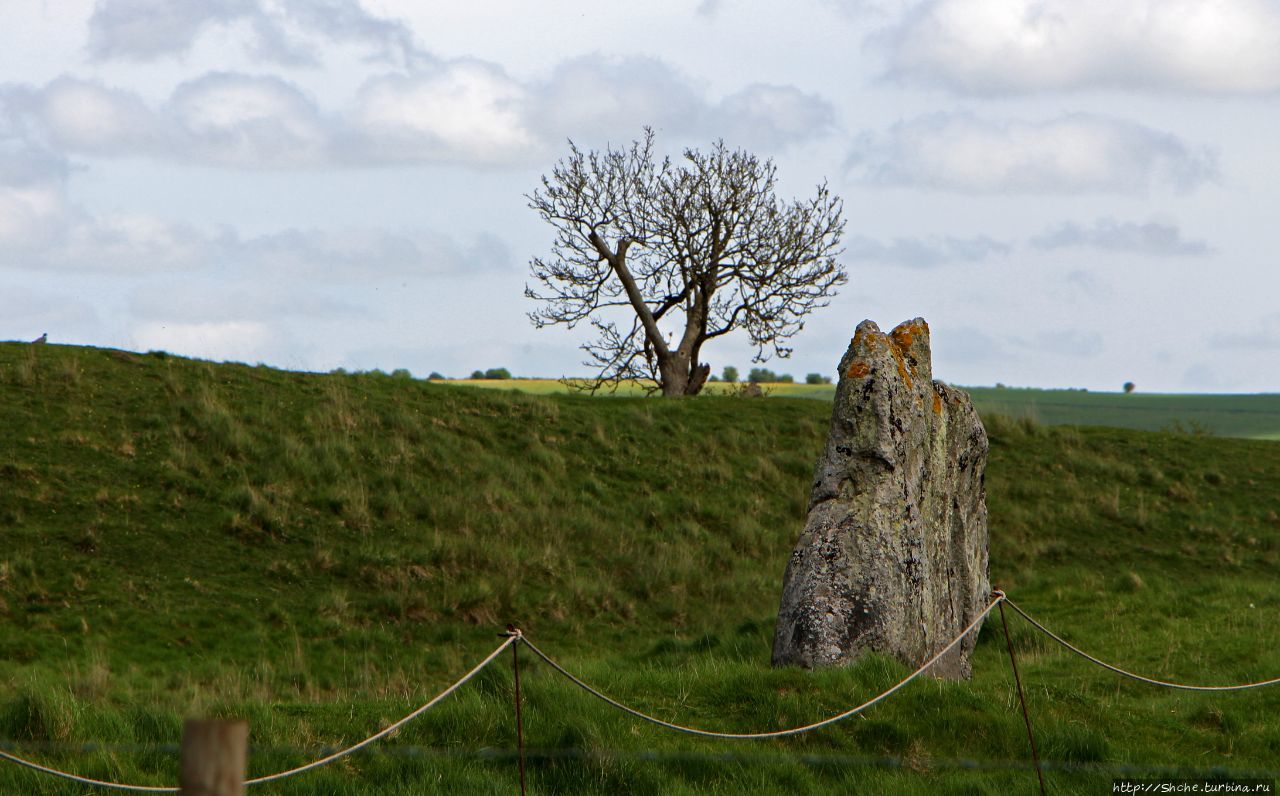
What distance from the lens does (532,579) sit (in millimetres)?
21719

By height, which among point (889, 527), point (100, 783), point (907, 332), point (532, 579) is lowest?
point (532, 579)

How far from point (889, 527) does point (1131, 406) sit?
224 feet

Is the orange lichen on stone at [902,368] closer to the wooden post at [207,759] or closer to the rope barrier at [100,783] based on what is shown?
the rope barrier at [100,783]

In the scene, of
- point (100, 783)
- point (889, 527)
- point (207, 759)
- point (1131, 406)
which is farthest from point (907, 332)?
point (1131, 406)

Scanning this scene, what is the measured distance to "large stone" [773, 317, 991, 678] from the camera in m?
12.4

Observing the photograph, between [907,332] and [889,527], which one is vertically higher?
[907,332]

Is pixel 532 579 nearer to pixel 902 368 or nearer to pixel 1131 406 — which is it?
pixel 902 368

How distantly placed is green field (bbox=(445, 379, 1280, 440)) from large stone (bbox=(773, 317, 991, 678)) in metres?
39.7

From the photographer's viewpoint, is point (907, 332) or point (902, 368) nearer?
point (902, 368)

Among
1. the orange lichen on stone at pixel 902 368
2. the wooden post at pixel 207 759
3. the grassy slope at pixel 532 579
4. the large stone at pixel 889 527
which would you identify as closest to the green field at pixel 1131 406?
the grassy slope at pixel 532 579

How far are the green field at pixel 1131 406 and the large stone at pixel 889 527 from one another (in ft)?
130

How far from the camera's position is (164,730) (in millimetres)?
9695

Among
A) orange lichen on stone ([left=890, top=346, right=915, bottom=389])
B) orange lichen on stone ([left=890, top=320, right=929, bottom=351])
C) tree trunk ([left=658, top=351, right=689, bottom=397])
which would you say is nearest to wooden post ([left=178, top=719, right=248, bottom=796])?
orange lichen on stone ([left=890, top=346, right=915, bottom=389])

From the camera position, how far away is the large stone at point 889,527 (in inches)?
487
